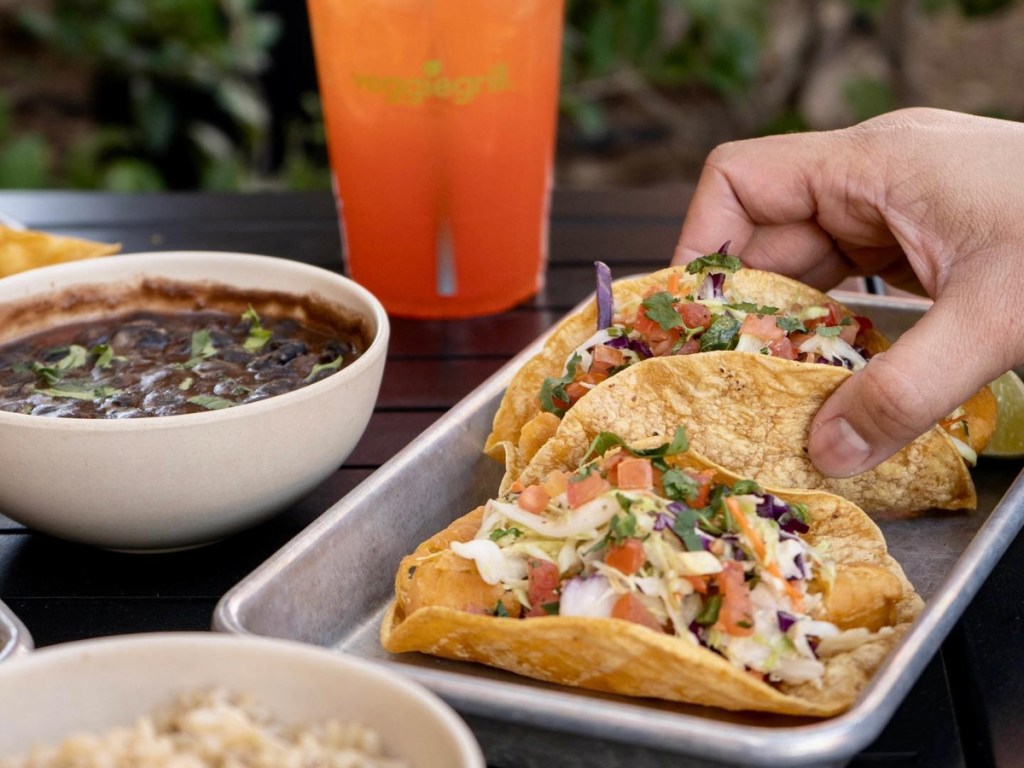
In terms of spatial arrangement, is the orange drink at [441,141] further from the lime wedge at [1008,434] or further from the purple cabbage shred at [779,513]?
the purple cabbage shred at [779,513]

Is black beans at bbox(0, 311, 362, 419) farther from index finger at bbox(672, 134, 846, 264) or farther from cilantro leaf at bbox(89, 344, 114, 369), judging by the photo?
index finger at bbox(672, 134, 846, 264)

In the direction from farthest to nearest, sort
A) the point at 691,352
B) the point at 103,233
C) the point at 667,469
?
1. the point at 103,233
2. the point at 691,352
3. the point at 667,469

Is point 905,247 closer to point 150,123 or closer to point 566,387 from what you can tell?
point 566,387

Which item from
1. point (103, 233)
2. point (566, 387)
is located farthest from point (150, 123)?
point (566, 387)

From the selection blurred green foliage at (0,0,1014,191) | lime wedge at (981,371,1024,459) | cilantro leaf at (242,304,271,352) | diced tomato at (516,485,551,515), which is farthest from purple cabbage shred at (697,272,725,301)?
blurred green foliage at (0,0,1014,191)

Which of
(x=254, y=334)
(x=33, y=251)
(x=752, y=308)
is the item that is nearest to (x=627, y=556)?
(x=752, y=308)

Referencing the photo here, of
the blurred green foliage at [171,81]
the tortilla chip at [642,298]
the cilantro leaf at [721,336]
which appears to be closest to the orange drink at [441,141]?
the tortilla chip at [642,298]

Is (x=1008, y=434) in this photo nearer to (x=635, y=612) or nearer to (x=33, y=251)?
(x=635, y=612)
